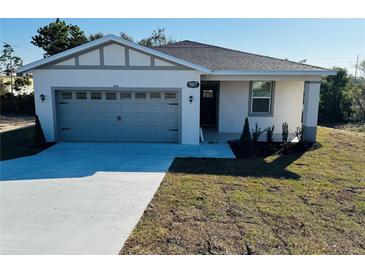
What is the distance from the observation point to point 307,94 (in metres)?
11.3

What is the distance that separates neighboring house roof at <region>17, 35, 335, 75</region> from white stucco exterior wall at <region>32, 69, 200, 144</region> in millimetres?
488

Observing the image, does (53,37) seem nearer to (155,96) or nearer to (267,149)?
(155,96)

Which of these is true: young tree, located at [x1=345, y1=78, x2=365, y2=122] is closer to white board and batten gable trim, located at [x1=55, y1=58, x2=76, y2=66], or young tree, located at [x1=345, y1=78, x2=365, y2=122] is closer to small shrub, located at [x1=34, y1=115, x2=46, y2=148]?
white board and batten gable trim, located at [x1=55, y1=58, x2=76, y2=66]

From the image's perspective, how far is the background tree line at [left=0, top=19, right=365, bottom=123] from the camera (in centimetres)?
1948

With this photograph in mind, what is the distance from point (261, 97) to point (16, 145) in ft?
34.9

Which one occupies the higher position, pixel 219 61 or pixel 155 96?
pixel 219 61

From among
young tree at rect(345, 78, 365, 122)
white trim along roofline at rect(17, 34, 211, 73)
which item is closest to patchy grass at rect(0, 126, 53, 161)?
white trim along roofline at rect(17, 34, 211, 73)

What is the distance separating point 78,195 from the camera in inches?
235

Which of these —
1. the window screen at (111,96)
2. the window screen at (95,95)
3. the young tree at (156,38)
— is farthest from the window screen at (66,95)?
the young tree at (156,38)

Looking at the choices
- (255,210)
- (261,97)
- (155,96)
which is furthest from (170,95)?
(255,210)

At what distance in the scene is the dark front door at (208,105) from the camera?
15312 mm

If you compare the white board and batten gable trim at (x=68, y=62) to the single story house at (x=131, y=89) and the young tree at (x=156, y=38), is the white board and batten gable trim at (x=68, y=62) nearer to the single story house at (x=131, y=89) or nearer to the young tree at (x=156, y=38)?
the single story house at (x=131, y=89)

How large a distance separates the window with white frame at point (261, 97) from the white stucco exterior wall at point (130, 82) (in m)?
3.63
